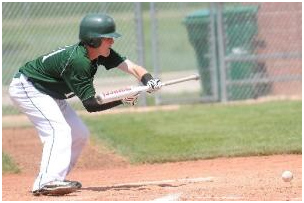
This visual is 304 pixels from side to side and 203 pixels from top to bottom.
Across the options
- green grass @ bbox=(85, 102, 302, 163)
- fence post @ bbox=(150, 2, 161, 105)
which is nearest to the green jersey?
green grass @ bbox=(85, 102, 302, 163)

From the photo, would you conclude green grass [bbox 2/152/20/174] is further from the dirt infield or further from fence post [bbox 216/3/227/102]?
fence post [bbox 216/3/227/102]

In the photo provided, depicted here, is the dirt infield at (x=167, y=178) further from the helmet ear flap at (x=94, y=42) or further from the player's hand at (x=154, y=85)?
the helmet ear flap at (x=94, y=42)

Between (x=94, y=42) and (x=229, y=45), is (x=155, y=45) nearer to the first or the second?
(x=229, y=45)

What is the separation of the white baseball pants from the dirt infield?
0.25 meters

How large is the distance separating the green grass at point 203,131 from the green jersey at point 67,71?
2.68 m

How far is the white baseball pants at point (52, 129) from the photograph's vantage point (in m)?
8.15

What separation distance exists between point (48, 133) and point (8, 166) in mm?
2753

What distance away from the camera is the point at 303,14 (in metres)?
16.0

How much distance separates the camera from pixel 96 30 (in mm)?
8148

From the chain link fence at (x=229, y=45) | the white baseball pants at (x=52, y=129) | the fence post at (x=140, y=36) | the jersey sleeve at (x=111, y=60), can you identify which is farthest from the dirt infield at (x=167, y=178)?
the chain link fence at (x=229, y=45)

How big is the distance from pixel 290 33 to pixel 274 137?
5.26 m

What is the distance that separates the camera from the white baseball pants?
26.7 feet

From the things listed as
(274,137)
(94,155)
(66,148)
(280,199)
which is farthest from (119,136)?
(280,199)

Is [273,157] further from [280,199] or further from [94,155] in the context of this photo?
[280,199]
